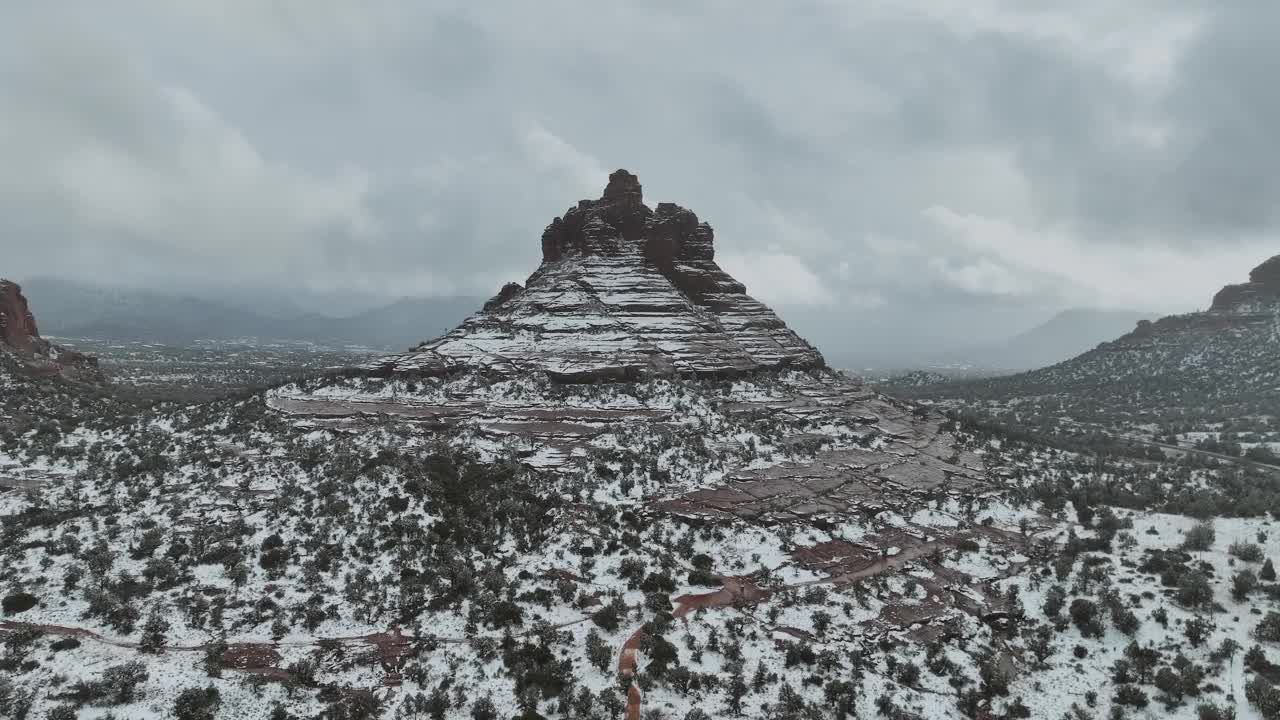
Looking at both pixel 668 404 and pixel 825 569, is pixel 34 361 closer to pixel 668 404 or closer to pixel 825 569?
pixel 668 404

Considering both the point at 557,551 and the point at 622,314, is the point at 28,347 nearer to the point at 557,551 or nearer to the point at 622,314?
the point at 622,314

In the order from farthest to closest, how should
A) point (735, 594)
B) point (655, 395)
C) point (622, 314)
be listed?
point (622, 314)
point (655, 395)
point (735, 594)

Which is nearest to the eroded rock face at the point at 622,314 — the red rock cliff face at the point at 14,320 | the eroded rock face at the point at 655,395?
the eroded rock face at the point at 655,395

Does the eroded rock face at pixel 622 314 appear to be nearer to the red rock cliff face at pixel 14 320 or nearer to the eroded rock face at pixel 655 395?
the eroded rock face at pixel 655 395

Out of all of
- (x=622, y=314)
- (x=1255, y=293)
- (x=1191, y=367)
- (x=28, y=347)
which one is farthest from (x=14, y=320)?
(x=1255, y=293)

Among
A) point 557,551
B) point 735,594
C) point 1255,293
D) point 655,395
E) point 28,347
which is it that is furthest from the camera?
point 1255,293

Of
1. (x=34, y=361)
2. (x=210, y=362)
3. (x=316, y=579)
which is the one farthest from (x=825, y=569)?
(x=210, y=362)

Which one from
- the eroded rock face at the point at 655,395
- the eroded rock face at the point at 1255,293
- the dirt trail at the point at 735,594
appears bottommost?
the dirt trail at the point at 735,594
